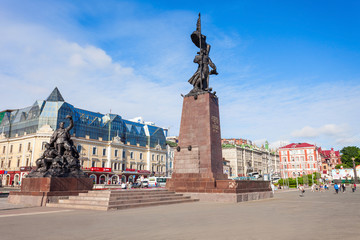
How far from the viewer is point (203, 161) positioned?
1872 cm

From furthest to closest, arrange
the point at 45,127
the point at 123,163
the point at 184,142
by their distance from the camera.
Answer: the point at 123,163 < the point at 45,127 < the point at 184,142

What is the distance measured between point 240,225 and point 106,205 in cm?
670

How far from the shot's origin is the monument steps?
1306 cm

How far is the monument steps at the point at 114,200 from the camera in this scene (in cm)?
1306

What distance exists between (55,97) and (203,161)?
52350 mm

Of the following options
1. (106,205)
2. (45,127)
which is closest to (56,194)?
(106,205)

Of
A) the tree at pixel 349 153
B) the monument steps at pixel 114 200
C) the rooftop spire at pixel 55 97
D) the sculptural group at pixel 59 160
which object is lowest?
the monument steps at pixel 114 200

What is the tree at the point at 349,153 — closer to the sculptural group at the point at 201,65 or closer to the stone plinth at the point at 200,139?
the sculptural group at the point at 201,65

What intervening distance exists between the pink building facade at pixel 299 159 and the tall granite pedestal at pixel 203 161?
7996cm

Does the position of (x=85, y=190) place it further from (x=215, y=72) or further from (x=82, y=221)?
(x=215, y=72)

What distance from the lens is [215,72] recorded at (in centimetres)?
2202

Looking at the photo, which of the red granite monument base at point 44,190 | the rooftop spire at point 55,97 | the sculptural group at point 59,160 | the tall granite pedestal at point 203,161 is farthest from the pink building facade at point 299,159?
the red granite monument base at point 44,190

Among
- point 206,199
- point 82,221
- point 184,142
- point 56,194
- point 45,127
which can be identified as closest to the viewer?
point 82,221

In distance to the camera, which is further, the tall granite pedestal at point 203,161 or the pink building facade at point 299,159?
the pink building facade at point 299,159
